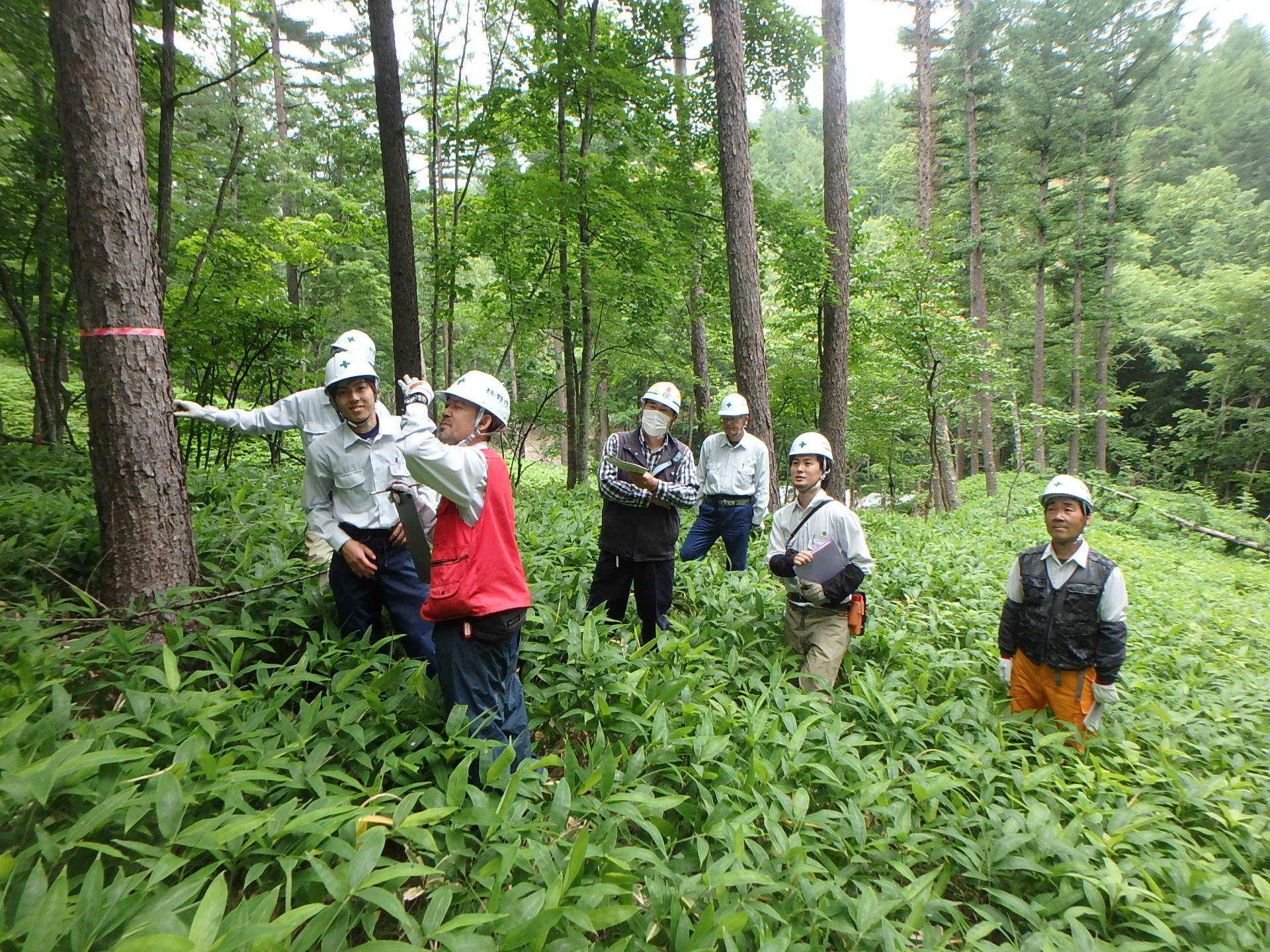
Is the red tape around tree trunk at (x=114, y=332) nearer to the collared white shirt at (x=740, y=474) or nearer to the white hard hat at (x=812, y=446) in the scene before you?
the white hard hat at (x=812, y=446)

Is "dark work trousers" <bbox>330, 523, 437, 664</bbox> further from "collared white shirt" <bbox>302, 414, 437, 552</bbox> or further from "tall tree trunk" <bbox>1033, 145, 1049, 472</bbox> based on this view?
"tall tree trunk" <bbox>1033, 145, 1049, 472</bbox>

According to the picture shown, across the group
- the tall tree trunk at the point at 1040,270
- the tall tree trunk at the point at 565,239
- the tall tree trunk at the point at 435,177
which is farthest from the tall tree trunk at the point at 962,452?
the tall tree trunk at the point at 435,177

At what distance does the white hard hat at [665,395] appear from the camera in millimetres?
4355

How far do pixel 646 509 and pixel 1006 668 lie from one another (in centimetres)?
270

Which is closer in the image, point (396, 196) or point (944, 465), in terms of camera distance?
point (396, 196)

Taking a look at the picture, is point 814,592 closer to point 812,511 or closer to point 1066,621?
point 812,511

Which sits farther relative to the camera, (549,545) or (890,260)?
(890,260)

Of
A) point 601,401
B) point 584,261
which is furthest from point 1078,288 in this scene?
point 584,261

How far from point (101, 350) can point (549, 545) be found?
350 cm

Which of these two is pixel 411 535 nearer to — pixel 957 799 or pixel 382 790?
pixel 382 790

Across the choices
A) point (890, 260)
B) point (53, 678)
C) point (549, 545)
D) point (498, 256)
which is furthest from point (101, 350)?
point (890, 260)

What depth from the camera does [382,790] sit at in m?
2.66

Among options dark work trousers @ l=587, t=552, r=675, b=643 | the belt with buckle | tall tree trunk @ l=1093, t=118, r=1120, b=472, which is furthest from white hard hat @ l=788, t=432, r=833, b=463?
tall tree trunk @ l=1093, t=118, r=1120, b=472

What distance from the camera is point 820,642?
13.9 ft
